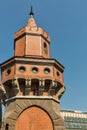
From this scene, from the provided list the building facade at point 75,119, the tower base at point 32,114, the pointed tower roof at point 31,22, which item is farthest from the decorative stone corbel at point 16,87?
the building facade at point 75,119

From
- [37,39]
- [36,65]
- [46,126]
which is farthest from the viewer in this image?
[37,39]

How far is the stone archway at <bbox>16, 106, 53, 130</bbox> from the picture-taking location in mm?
26531

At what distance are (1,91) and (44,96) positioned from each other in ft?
14.2

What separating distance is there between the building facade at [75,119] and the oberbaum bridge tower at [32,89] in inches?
1932

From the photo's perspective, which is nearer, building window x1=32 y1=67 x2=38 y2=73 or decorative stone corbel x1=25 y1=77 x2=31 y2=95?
decorative stone corbel x1=25 y1=77 x2=31 y2=95

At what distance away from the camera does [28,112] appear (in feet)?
89.4

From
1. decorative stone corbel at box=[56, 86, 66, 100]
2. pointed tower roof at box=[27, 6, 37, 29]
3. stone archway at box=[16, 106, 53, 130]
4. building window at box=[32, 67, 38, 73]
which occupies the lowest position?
stone archway at box=[16, 106, 53, 130]

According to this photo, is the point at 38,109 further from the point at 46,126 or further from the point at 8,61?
the point at 8,61

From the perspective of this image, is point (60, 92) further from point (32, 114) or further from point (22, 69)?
point (22, 69)

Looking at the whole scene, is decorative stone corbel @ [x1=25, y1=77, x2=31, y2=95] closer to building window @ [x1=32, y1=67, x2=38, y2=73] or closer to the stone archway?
building window @ [x1=32, y1=67, x2=38, y2=73]

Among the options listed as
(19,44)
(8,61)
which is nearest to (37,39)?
(19,44)

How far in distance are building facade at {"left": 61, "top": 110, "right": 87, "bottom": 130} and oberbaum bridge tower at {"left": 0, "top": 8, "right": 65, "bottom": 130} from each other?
4906 centimetres

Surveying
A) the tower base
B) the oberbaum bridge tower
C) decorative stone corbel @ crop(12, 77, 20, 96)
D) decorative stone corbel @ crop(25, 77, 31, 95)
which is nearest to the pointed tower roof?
the oberbaum bridge tower

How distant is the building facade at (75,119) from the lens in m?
77.6
